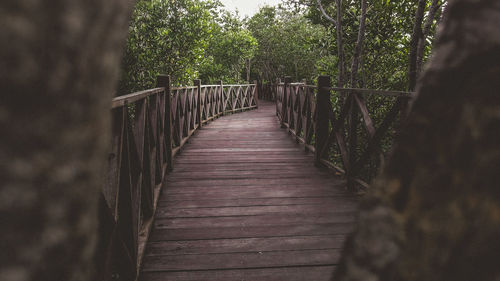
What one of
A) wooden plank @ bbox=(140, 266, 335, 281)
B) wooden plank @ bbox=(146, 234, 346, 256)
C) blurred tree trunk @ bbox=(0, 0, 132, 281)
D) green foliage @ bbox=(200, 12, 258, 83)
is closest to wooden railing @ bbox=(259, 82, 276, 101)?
green foliage @ bbox=(200, 12, 258, 83)

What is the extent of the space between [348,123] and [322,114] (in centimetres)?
37

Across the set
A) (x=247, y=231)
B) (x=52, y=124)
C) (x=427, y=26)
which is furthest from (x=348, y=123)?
(x=52, y=124)

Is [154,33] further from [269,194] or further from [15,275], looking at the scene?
[15,275]

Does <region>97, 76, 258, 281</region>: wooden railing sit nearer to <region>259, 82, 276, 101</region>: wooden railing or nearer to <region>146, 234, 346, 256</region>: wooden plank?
<region>146, 234, 346, 256</region>: wooden plank

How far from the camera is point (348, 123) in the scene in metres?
4.31

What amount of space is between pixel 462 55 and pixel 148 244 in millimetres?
2391

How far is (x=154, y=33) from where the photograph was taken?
723 cm

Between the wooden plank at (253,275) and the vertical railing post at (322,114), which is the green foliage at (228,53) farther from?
the wooden plank at (253,275)

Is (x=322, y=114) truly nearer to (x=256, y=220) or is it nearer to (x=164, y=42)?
(x=256, y=220)

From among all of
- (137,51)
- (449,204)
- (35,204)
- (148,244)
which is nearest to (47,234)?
(35,204)

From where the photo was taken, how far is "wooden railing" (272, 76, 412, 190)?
2.85 metres

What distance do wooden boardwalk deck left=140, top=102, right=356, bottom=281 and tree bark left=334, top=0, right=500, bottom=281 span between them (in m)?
1.64

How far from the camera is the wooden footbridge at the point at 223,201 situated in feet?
6.01

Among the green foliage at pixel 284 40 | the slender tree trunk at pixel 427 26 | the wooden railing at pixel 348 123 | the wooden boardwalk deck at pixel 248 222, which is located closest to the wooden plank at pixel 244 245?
the wooden boardwalk deck at pixel 248 222
